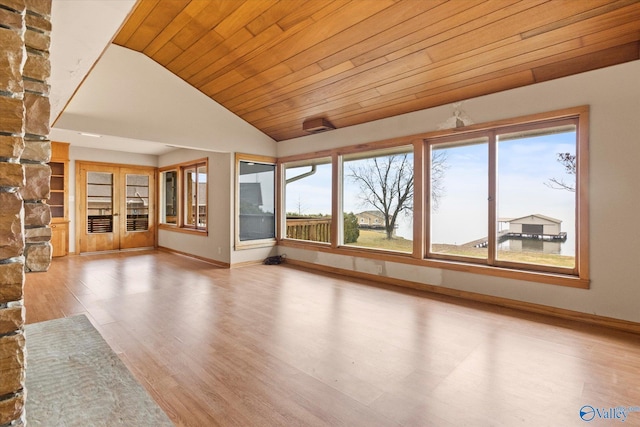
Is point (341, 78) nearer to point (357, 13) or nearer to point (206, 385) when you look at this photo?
point (357, 13)

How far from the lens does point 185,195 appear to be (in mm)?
7422

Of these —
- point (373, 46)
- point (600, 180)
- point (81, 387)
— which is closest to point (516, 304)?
point (600, 180)

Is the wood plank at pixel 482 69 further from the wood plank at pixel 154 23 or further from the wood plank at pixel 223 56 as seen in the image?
the wood plank at pixel 154 23

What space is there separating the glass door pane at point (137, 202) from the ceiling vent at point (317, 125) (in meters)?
4.96

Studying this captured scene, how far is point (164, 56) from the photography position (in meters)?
4.82

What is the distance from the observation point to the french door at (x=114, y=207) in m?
7.18

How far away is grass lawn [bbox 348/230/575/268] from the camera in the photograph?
11.4ft

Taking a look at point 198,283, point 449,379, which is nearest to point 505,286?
point 449,379

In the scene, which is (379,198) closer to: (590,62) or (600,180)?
(600,180)

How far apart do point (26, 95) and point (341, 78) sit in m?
3.62

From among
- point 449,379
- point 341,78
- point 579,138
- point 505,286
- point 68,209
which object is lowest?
point 449,379

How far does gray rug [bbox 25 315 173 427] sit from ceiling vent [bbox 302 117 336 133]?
3969mm

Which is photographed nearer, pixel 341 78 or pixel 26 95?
pixel 26 95

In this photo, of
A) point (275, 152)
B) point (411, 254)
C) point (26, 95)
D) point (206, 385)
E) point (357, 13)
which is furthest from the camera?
point (275, 152)
